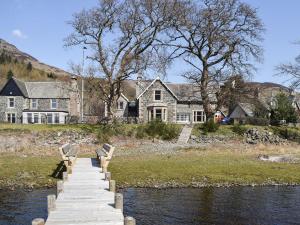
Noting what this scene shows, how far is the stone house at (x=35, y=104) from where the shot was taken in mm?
71562

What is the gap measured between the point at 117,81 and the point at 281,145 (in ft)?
65.8

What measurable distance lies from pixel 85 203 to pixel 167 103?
53.3 m

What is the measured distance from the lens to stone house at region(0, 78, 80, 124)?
71.6 m

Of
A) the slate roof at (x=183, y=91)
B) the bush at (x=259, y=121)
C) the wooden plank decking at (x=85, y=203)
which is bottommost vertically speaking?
the wooden plank decking at (x=85, y=203)

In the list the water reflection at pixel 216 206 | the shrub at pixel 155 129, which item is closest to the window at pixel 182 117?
the shrub at pixel 155 129

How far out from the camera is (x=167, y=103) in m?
68.4

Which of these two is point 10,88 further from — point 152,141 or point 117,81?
point 152,141

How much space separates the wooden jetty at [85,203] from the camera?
13148 mm

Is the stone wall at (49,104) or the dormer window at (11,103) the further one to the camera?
the stone wall at (49,104)

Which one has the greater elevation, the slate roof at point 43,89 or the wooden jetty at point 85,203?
the slate roof at point 43,89

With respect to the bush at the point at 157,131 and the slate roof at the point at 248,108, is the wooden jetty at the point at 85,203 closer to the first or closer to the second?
the bush at the point at 157,131

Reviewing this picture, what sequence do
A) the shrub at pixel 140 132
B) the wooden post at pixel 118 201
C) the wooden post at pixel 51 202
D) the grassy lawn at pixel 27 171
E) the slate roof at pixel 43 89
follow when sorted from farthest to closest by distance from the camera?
the slate roof at pixel 43 89, the shrub at pixel 140 132, the grassy lawn at pixel 27 171, the wooden post at pixel 118 201, the wooden post at pixel 51 202

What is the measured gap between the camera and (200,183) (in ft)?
86.1

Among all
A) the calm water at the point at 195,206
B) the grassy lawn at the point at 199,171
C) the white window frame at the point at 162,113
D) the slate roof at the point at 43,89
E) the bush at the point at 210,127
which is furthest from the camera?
the slate roof at the point at 43,89
